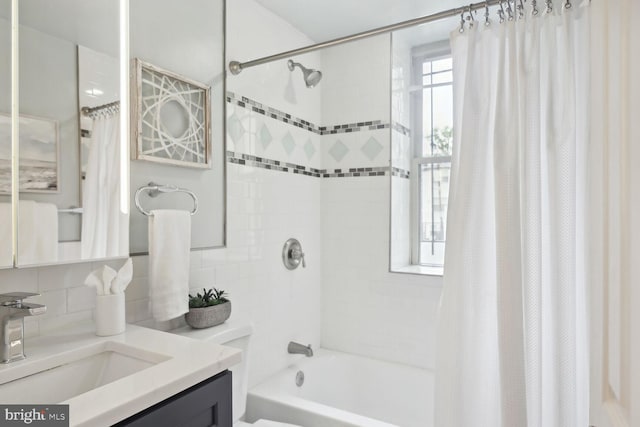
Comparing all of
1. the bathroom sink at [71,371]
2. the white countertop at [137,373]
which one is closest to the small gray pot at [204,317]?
the white countertop at [137,373]

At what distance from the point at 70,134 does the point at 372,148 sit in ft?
5.61

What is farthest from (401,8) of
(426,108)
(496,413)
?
(496,413)

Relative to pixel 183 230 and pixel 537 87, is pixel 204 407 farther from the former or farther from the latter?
pixel 537 87

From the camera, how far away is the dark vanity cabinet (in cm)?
87

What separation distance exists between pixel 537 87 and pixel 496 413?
1186 millimetres

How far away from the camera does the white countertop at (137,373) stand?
31.1 inches

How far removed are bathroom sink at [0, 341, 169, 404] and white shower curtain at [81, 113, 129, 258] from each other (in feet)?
1.08

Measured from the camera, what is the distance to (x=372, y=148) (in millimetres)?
2545

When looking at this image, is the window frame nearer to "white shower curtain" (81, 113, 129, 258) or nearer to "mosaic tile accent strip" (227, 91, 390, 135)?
"mosaic tile accent strip" (227, 91, 390, 135)

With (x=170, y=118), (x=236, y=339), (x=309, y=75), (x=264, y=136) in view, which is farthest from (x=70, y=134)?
(x=309, y=75)

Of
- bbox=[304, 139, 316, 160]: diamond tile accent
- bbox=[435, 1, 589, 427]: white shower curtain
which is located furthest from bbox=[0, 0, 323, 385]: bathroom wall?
bbox=[435, 1, 589, 427]: white shower curtain

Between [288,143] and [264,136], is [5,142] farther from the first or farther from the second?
[288,143]

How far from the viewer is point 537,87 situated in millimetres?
1421

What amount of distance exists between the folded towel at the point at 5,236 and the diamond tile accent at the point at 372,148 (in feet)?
6.22
